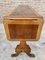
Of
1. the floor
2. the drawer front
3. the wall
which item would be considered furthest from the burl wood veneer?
the wall

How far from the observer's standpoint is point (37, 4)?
337cm

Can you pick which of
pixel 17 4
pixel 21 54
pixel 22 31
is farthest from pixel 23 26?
pixel 17 4

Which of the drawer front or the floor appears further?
the floor

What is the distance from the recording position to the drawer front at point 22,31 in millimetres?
2059

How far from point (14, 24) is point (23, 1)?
144 cm

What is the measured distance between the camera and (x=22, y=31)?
6.95 ft

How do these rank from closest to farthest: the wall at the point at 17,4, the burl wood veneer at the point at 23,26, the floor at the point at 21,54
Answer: the burl wood veneer at the point at 23,26, the floor at the point at 21,54, the wall at the point at 17,4

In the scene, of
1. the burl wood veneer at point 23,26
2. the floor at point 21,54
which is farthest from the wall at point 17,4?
the burl wood veneer at point 23,26

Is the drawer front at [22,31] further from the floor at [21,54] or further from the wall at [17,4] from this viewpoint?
the wall at [17,4]

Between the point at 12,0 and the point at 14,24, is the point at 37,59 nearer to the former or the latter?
the point at 14,24

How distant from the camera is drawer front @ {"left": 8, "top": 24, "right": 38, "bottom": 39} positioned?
6.75 ft

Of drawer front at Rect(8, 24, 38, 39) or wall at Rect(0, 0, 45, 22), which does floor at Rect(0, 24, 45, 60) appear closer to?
drawer front at Rect(8, 24, 38, 39)

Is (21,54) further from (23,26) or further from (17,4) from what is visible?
(17,4)

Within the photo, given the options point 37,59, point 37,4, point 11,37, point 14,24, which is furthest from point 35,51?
point 37,4
